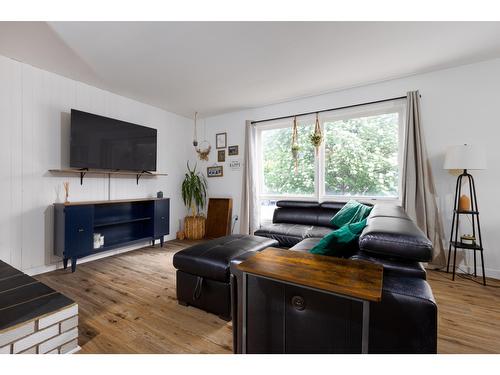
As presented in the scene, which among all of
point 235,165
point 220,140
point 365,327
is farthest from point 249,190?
point 365,327

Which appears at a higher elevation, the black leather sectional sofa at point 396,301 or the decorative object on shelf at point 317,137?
the decorative object on shelf at point 317,137

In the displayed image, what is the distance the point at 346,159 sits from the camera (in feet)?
11.5

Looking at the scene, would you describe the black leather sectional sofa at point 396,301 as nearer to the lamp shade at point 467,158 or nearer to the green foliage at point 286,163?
the lamp shade at point 467,158

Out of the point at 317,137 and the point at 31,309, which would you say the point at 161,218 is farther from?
the point at 317,137

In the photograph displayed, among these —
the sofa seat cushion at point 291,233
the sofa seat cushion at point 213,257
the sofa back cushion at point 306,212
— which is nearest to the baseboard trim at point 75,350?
the sofa seat cushion at point 213,257

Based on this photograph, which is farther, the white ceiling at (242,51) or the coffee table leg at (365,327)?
the white ceiling at (242,51)

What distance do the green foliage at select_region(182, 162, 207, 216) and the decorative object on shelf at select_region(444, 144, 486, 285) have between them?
151 inches

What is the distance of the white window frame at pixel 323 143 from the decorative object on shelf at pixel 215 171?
0.82 meters

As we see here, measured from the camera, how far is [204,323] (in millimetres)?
1763

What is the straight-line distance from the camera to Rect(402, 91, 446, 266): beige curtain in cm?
280

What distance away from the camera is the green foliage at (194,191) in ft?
15.0

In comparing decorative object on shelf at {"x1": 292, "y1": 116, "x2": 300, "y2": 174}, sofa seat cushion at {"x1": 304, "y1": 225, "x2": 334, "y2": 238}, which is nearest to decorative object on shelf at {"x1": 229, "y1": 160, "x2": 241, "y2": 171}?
decorative object on shelf at {"x1": 292, "y1": 116, "x2": 300, "y2": 174}

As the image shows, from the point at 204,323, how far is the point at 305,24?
8.48 ft
